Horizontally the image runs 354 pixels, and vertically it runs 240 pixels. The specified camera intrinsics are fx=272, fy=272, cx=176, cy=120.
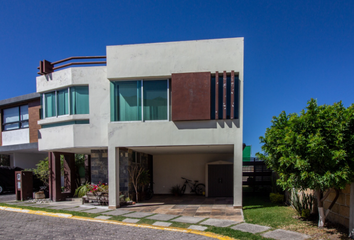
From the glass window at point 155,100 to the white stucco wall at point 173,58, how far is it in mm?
427

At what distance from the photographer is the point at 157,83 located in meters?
11.2

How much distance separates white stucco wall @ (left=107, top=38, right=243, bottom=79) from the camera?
1071 cm

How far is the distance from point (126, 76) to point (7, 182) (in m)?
12.0

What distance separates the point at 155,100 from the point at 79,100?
349 centimetres

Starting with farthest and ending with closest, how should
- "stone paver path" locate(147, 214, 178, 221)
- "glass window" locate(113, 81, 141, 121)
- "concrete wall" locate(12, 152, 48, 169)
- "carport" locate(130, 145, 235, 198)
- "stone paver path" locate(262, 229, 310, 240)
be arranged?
"concrete wall" locate(12, 152, 48, 169) < "carport" locate(130, 145, 235, 198) < "glass window" locate(113, 81, 141, 121) < "stone paver path" locate(147, 214, 178, 221) < "stone paver path" locate(262, 229, 310, 240)

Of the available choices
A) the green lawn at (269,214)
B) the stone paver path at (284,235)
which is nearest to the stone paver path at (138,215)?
the green lawn at (269,214)

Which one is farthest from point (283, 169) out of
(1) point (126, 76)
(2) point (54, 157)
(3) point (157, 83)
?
(2) point (54, 157)

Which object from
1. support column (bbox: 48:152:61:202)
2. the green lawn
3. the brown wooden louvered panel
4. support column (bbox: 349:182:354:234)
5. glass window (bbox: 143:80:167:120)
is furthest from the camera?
support column (bbox: 48:152:61:202)

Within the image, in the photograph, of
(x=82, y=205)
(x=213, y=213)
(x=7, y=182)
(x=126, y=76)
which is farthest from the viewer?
(x=7, y=182)

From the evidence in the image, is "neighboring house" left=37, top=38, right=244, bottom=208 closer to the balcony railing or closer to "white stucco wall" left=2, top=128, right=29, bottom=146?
the balcony railing

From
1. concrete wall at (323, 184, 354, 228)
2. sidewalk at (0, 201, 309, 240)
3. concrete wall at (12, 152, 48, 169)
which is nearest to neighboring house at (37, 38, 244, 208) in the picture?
sidewalk at (0, 201, 309, 240)

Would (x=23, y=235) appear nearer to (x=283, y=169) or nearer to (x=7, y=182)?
(x=283, y=169)

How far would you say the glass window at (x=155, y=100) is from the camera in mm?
11102

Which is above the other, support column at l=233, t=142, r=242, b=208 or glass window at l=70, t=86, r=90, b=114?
glass window at l=70, t=86, r=90, b=114
